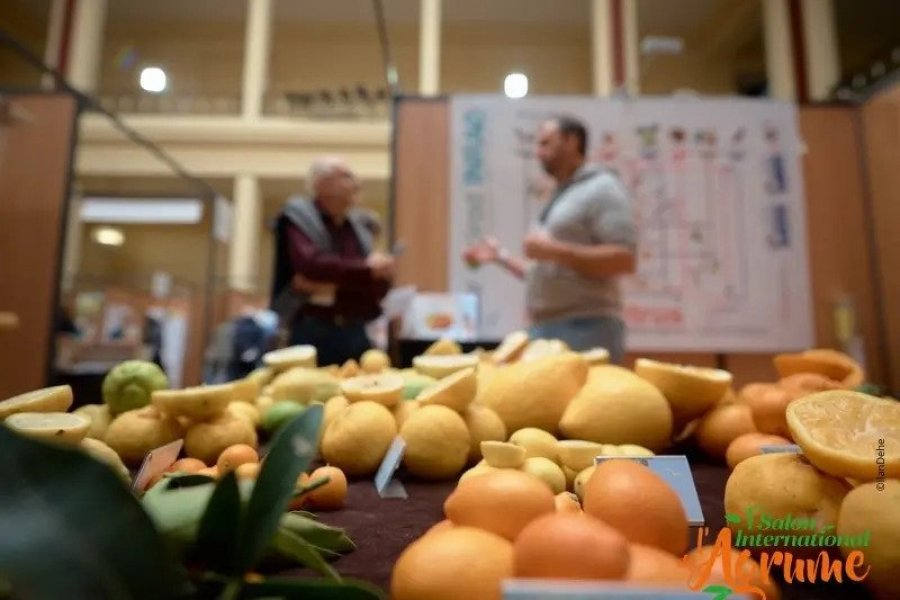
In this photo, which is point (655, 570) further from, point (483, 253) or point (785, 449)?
point (483, 253)

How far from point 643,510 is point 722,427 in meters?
0.46

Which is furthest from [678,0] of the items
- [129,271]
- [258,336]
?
[129,271]

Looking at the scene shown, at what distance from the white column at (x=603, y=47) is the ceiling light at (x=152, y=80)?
16.8 feet

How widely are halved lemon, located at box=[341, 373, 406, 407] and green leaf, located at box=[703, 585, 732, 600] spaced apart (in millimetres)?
497

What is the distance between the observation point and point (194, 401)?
658 millimetres

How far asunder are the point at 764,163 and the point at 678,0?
4310 millimetres

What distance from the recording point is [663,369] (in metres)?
0.72

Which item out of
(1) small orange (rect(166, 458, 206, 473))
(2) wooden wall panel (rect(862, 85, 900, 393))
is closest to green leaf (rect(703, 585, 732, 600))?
(1) small orange (rect(166, 458, 206, 473))

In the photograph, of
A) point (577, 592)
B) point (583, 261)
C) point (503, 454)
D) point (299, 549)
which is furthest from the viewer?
point (583, 261)

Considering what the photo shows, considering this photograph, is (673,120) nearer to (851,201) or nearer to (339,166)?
(851,201)

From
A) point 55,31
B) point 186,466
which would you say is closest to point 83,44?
point 55,31

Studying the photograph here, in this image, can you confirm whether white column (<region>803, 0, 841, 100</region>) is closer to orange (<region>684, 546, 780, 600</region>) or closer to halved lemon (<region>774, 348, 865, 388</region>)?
halved lemon (<region>774, 348, 865, 388</region>)

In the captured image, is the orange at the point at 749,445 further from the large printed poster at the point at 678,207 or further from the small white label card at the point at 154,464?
the large printed poster at the point at 678,207

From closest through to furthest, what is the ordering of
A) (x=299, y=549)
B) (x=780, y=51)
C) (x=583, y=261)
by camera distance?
(x=299, y=549), (x=583, y=261), (x=780, y=51)
